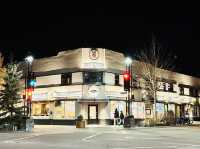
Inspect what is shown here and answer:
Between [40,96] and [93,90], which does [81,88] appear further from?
[40,96]

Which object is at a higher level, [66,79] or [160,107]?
[66,79]

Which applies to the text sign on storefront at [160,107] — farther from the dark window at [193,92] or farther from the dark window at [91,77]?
the dark window at [91,77]

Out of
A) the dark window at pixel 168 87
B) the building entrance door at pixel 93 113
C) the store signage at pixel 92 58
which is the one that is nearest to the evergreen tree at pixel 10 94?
the store signage at pixel 92 58

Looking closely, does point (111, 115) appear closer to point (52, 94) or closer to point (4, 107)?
point (52, 94)

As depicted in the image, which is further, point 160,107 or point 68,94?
point 160,107

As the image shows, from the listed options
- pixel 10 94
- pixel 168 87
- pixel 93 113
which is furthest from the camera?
pixel 168 87

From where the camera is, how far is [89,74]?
49062mm

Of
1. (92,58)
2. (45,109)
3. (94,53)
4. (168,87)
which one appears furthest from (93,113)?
(168,87)

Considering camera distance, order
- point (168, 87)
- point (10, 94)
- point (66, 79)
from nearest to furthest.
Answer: point (10, 94), point (66, 79), point (168, 87)

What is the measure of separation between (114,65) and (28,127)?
723 inches

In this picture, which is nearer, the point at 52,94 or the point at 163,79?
the point at 52,94

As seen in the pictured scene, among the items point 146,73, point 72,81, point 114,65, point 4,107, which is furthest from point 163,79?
point 4,107

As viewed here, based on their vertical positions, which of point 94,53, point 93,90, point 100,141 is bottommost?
point 100,141

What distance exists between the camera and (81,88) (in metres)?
48.9
